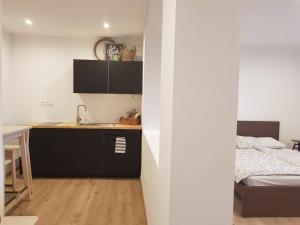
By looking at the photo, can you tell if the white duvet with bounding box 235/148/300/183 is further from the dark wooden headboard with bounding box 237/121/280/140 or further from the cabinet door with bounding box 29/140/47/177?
the cabinet door with bounding box 29/140/47/177

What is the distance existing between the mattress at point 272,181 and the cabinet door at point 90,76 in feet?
9.02

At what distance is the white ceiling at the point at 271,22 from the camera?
2.94 metres

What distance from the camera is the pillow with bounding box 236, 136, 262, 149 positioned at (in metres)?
4.73

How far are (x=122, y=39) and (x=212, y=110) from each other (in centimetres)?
403

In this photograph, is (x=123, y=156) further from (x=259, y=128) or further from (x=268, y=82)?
(x=268, y=82)

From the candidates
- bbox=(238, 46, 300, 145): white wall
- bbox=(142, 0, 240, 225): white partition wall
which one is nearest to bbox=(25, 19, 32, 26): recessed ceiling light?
bbox=(142, 0, 240, 225): white partition wall

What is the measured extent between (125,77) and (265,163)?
262cm

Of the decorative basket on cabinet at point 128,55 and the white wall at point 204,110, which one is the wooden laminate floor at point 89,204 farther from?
the decorative basket on cabinet at point 128,55

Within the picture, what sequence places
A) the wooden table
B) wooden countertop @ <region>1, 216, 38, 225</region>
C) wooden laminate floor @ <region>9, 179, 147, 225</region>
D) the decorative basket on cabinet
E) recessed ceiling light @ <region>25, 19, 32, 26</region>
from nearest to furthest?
1. wooden countertop @ <region>1, 216, 38, 225</region>
2. the wooden table
3. wooden laminate floor @ <region>9, 179, 147, 225</region>
4. recessed ceiling light @ <region>25, 19, 32, 26</region>
5. the decorative basket on cabinet

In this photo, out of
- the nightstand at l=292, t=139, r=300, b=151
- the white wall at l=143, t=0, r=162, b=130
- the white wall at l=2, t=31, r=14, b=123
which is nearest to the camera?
the white wall at l=143, t=0, r=162, b=130

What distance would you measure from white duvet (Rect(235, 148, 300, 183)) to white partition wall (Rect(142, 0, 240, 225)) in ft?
7.25

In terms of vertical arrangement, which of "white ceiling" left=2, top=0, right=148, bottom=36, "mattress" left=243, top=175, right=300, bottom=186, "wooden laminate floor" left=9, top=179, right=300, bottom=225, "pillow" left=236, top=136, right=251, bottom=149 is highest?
"white ceiling" left=2, top=0, right=148, bottom=36

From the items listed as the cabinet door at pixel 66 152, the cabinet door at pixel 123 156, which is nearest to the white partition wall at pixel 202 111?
the cabinet door at pixel 123 156

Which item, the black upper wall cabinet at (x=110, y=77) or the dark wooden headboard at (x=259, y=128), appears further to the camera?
the dark wooden headboard at (x=259, y=128)
